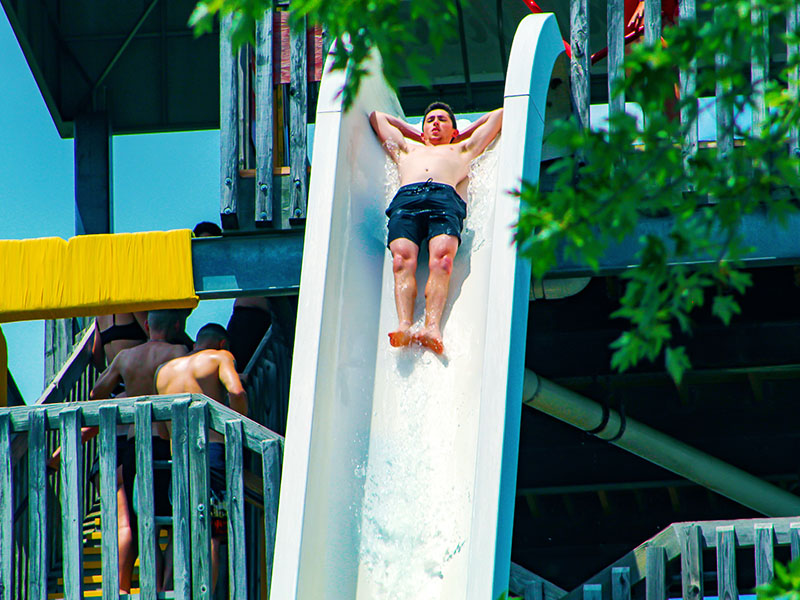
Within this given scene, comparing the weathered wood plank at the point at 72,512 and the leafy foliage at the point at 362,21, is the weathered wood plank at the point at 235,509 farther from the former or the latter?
the leafy foliage at the point at 362,21

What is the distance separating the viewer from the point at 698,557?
536 cm

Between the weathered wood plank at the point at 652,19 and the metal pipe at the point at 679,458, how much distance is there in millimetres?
3141

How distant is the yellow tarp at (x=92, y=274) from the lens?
6.88 metres

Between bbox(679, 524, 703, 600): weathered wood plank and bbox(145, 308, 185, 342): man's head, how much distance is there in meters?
3.00

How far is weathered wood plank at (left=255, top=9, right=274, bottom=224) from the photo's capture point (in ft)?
23.1

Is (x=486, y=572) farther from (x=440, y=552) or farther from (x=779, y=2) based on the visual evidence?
(x=779, y=2)

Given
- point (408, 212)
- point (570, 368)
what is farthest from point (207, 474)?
point (570, 368)

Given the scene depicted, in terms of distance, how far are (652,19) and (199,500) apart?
3.70 metres

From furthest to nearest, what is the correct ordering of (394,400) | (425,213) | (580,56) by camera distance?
(580,56) → (425,213) → (394,400)

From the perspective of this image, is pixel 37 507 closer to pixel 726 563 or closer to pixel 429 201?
pixel 429 201

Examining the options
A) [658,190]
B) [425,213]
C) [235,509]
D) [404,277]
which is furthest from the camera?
[425,213]

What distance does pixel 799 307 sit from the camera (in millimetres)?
9617

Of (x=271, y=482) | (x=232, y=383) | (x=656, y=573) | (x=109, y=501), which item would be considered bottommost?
(x=656, y=573)

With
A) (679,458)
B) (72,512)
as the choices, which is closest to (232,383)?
(72,512)
